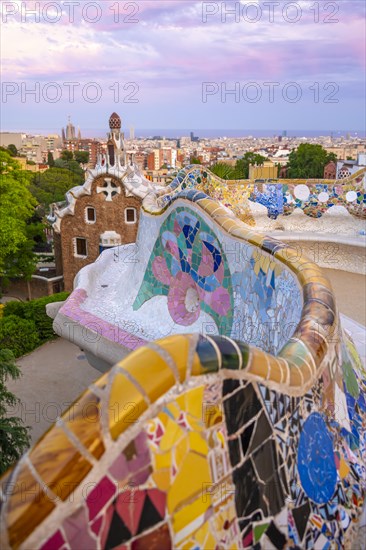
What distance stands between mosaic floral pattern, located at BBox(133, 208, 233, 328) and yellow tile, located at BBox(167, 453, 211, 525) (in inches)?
108

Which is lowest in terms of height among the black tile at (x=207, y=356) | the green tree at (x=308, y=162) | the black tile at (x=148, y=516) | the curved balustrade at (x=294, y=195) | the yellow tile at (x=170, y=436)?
the black tile at (x=148, y=516)

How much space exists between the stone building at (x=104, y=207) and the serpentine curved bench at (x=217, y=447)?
13.5 metres

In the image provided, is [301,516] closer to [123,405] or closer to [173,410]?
[173,410]

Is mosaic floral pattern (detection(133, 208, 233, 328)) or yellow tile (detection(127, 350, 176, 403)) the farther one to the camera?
mosaic floral pattern (detection(133, 208, 233, 328))

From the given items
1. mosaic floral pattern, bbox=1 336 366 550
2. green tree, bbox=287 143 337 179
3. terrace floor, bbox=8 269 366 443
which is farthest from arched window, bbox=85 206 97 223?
green tree, bbox=287 143 337 179

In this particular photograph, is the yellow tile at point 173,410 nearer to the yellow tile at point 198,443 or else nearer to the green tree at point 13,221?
the yellow tile at point 198,443

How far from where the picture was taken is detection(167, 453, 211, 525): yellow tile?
2098 mm

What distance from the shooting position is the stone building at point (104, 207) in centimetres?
1714

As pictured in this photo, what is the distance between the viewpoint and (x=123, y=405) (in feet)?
6.40

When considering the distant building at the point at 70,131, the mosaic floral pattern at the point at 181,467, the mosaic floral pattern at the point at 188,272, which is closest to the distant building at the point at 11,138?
the distant building at the point at 70,131

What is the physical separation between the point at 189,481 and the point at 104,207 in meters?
15.9

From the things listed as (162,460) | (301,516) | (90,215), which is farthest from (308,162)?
(162,460)

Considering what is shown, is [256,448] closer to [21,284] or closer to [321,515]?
[321,515]

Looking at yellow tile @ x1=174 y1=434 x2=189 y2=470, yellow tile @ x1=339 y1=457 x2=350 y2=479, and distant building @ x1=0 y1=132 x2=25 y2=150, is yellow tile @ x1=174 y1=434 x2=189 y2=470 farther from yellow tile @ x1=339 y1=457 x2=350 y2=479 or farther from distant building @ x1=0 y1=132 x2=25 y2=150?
distant building @ x1=0 y1=132 x2=25 y2=150
